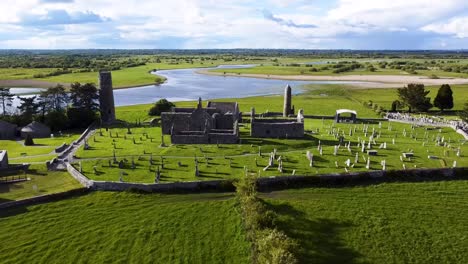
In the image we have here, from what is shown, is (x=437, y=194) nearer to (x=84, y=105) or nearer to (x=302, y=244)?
(x=302, y=244)

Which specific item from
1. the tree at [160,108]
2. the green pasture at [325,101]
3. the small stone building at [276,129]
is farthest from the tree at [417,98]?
the tree at [160,108]

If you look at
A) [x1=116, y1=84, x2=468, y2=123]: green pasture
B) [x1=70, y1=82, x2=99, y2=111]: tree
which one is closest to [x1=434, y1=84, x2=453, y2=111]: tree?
[x1=116, y1=84, x2=468, y2=123]: green pasture

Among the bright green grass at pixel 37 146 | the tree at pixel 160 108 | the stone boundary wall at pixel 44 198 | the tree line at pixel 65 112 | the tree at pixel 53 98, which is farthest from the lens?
the tree at pixel 160 108

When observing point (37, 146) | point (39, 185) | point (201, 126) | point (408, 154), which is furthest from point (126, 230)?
point (408, 154)

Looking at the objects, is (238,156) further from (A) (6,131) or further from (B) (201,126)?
(A) (6,131)

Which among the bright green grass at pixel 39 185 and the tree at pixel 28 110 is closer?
the bright green grass at pixel 39 185

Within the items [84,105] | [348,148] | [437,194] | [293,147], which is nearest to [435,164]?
[437,194]

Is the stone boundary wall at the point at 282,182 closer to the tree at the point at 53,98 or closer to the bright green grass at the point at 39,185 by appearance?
the bright green grass at the point at 39,185

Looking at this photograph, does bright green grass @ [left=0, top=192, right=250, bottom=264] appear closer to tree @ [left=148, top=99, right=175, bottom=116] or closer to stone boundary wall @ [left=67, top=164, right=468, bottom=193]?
stone boundary wall @ [left=67, top=164, right=468, bottom=193]
